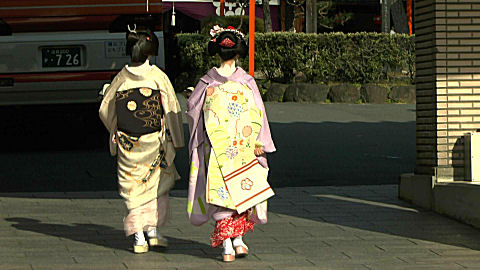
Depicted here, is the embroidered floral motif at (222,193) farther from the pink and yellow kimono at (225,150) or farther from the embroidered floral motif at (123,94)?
the embroidered floral motif at (123,94)

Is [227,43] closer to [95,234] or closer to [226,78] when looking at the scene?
[226,78]

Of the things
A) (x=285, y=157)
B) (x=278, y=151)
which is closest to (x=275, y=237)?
(x=285, y=157)

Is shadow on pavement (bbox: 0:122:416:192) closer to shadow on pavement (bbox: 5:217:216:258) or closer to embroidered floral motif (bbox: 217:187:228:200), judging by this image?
shadow on pavement (bbox: 5:217:216:258)

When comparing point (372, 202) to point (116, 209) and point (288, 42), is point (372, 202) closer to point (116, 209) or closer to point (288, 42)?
point (116, 209)

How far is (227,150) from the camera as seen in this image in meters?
6.73

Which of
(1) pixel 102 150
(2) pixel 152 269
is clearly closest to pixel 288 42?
(1) pixel 102 150

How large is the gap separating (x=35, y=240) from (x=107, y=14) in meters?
5.44

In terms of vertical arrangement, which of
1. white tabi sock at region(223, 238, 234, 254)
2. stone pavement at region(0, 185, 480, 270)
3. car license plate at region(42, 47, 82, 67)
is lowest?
stone pavement at region(0, 185, 480, 270)

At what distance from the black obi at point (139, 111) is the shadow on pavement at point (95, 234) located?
0.82m

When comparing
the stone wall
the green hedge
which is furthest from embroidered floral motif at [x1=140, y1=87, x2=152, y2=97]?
the green hedge

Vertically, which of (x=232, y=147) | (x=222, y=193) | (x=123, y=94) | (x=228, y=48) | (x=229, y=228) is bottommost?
(x=229, y=228)

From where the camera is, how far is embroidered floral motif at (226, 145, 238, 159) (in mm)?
6727

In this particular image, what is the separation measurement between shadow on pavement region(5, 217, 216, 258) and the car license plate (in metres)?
4.40

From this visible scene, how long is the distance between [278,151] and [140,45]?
265 inches
